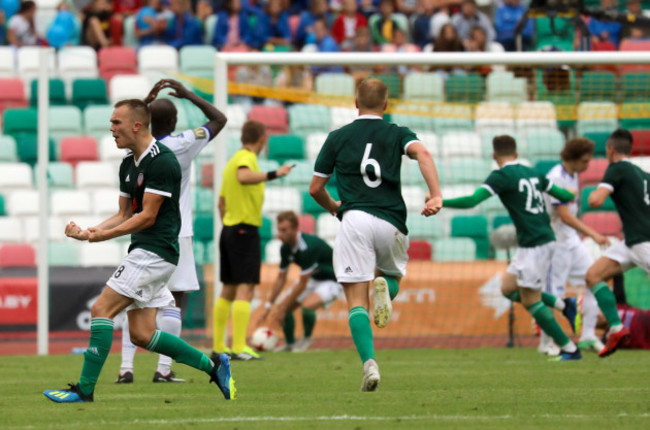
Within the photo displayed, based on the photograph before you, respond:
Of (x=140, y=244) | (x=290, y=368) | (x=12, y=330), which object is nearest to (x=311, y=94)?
(x=12, y=330)

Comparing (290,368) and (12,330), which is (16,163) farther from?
(290,368)

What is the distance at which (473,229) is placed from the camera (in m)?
15.7

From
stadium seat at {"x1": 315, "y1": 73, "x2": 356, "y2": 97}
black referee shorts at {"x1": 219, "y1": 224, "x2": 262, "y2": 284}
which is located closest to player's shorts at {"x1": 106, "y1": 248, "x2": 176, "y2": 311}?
black referee shorts at {"x1": 219, "y1": 224, "x2": 262, "y2": 284}

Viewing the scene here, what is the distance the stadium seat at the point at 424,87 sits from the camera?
17.2 m

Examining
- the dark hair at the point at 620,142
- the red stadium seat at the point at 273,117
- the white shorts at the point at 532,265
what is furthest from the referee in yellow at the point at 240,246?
the red stadium seat at the point at 273,117

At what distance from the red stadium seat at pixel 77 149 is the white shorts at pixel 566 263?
792 cm

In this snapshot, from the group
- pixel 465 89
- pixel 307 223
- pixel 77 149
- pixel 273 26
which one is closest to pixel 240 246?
pixel 307 223

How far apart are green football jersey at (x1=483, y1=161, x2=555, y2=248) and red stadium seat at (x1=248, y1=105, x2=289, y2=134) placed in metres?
6.10

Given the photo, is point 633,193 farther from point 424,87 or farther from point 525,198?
point 424,87

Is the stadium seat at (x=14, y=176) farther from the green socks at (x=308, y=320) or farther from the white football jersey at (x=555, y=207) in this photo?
the white football jersey at (x=555, y=207)

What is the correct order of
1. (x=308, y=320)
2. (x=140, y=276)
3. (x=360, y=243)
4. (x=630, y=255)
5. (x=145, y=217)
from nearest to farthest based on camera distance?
(x=145, y=217) → (x=140, y=276) → (x=360, y=243) → (x=630, y=255) → (x=308, y=320)

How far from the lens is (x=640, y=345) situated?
12961mm

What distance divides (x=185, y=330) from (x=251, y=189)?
2525 mm

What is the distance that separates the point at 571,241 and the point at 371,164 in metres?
5.42
